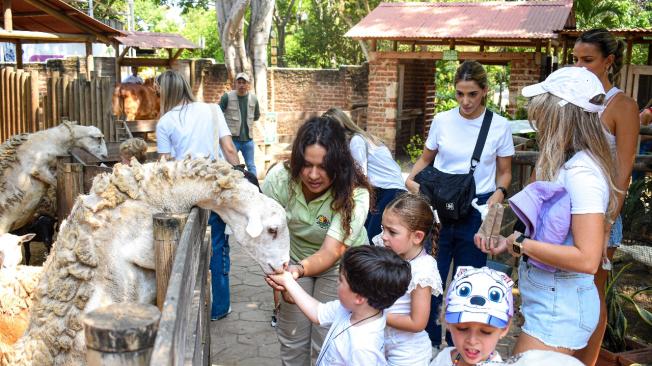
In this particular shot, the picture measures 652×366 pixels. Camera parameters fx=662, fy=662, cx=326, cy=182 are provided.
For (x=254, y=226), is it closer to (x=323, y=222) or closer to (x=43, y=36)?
(x=323, y=222)

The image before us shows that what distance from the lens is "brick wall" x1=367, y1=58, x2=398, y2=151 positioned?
14953 mm

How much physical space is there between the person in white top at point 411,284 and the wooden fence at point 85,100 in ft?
17.3

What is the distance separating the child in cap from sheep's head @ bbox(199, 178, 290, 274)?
960 mm

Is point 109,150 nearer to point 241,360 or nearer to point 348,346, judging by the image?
point 241,360

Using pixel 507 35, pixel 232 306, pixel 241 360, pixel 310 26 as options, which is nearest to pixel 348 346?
pixel 241 360

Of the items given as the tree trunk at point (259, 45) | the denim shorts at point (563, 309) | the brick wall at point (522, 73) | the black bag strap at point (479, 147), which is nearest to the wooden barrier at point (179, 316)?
the denim shorts at point (563, 309)

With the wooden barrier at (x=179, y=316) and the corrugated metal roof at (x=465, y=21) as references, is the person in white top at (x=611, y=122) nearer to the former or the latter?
the wooden barrier at (x=179, y=316)

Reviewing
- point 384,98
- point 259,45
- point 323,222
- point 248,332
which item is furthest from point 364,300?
point 259,45

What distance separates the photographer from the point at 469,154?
443 cm

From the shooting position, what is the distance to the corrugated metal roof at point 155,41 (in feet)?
63.3

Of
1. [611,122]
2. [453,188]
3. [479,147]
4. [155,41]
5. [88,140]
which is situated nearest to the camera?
[611,122]

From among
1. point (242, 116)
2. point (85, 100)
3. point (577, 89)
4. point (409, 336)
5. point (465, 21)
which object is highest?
point (465, 21)

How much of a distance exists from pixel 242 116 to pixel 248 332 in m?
4.89

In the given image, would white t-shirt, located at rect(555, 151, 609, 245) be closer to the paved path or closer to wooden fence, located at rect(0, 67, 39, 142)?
the paved path
